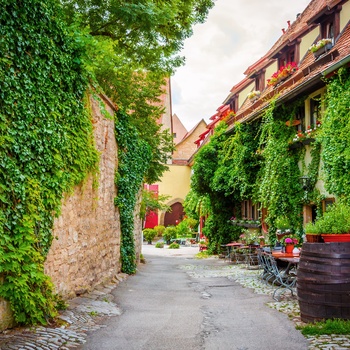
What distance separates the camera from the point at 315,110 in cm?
1181

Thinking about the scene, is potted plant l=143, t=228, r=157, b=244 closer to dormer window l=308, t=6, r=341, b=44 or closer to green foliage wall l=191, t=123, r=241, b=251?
green foliage wall l=191, t=123, r=241, b=251

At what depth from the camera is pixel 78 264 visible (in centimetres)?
713

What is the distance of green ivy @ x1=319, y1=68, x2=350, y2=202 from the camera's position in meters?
9.45

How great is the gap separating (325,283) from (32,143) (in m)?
4.04

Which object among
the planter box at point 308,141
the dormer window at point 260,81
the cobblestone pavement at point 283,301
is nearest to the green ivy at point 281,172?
the planter box at point 308,141

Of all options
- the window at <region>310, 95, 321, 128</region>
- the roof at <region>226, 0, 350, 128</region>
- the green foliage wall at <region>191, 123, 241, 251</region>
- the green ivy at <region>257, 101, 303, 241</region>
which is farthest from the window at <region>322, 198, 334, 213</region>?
the green foliage wall at <region>191, 123, 241, 251</region>

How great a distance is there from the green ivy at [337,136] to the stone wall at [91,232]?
5024mm

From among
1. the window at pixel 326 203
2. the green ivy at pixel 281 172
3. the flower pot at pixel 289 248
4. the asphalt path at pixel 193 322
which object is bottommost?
the asphalt path at pixel 193 322

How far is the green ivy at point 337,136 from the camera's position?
9.45m

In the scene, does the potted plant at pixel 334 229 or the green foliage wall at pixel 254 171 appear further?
the green foliage wall at pixel 254 171

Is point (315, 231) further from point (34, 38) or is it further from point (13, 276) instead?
point (34, 38)

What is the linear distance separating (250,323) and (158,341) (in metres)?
1.59

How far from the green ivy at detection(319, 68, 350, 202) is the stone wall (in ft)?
16.5

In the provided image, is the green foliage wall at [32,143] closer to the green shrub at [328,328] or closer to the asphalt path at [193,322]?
the asphalt path at [193,322]
